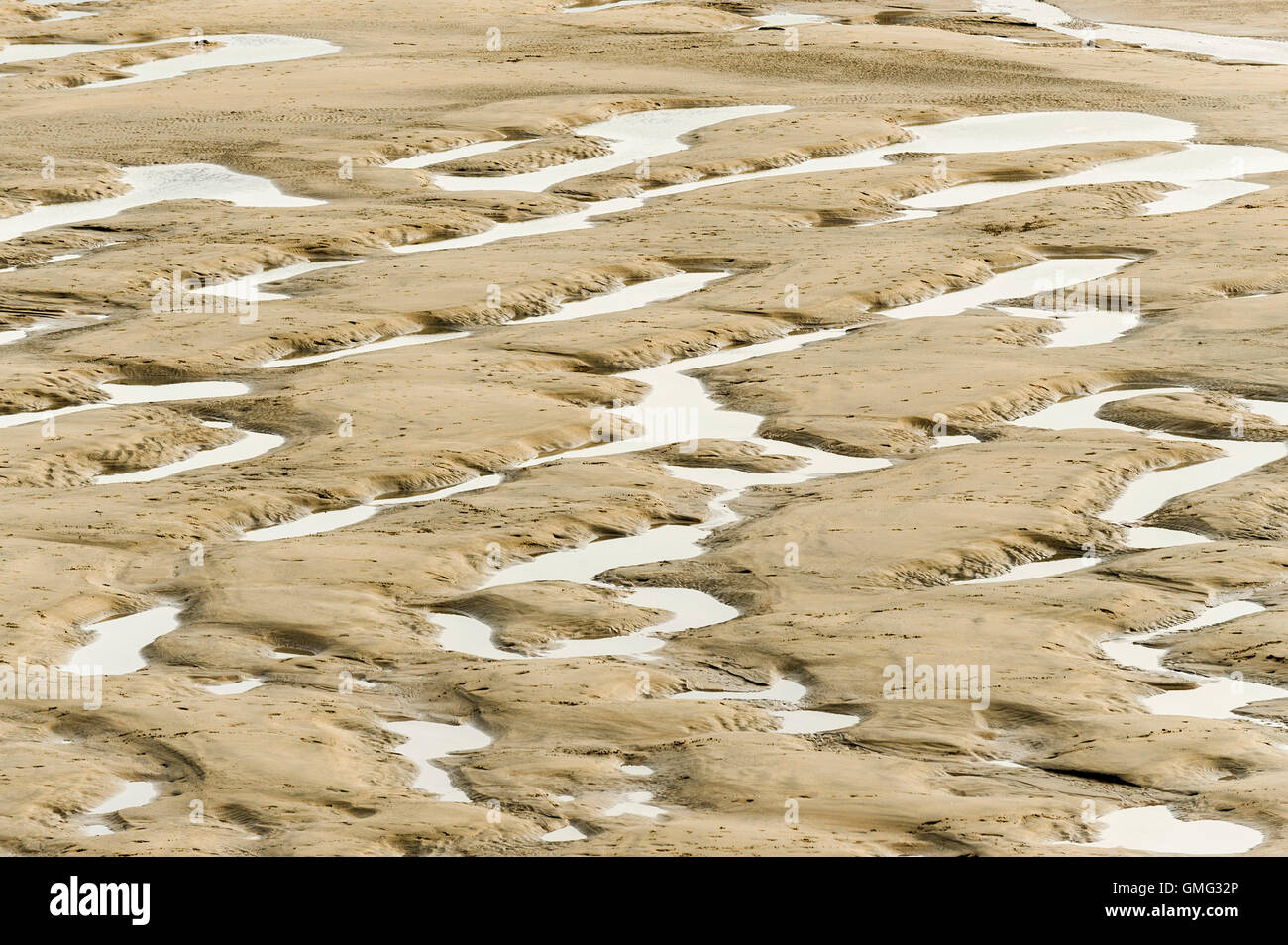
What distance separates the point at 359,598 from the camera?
745 centimetres

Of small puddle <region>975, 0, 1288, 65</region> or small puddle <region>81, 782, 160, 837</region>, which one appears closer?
small puddle <region>81, 782, 160, 837</region>

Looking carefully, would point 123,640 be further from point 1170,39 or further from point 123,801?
point 1170,39

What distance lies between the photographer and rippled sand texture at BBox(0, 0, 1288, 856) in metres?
6.01

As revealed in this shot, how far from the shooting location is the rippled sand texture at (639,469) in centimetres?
601

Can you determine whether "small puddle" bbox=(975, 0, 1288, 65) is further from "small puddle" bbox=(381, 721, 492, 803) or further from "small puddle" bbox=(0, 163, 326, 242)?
"small puddle" bbox=(381, 721, 492, 803)

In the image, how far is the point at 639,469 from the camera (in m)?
9.09

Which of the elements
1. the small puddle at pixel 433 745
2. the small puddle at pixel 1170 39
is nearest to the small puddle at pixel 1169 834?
the small puddle at pixel 433 745

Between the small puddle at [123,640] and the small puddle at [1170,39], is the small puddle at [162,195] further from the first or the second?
the small puddle at [1170,39]

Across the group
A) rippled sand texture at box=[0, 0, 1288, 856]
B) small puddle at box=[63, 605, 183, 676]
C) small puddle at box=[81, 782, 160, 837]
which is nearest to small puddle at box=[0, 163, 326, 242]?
rippled sand texture at box=[0, 0, 1288, 856]

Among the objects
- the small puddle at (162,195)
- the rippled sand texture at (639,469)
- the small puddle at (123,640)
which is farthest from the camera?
the small puddle at (162,195)

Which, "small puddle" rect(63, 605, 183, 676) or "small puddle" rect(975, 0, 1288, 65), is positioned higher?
"small puddle" rect(975, 0, 1288, 65)

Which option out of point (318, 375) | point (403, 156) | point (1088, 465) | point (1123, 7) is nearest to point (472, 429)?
point (318, 375)

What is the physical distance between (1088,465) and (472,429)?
9.59 feet
